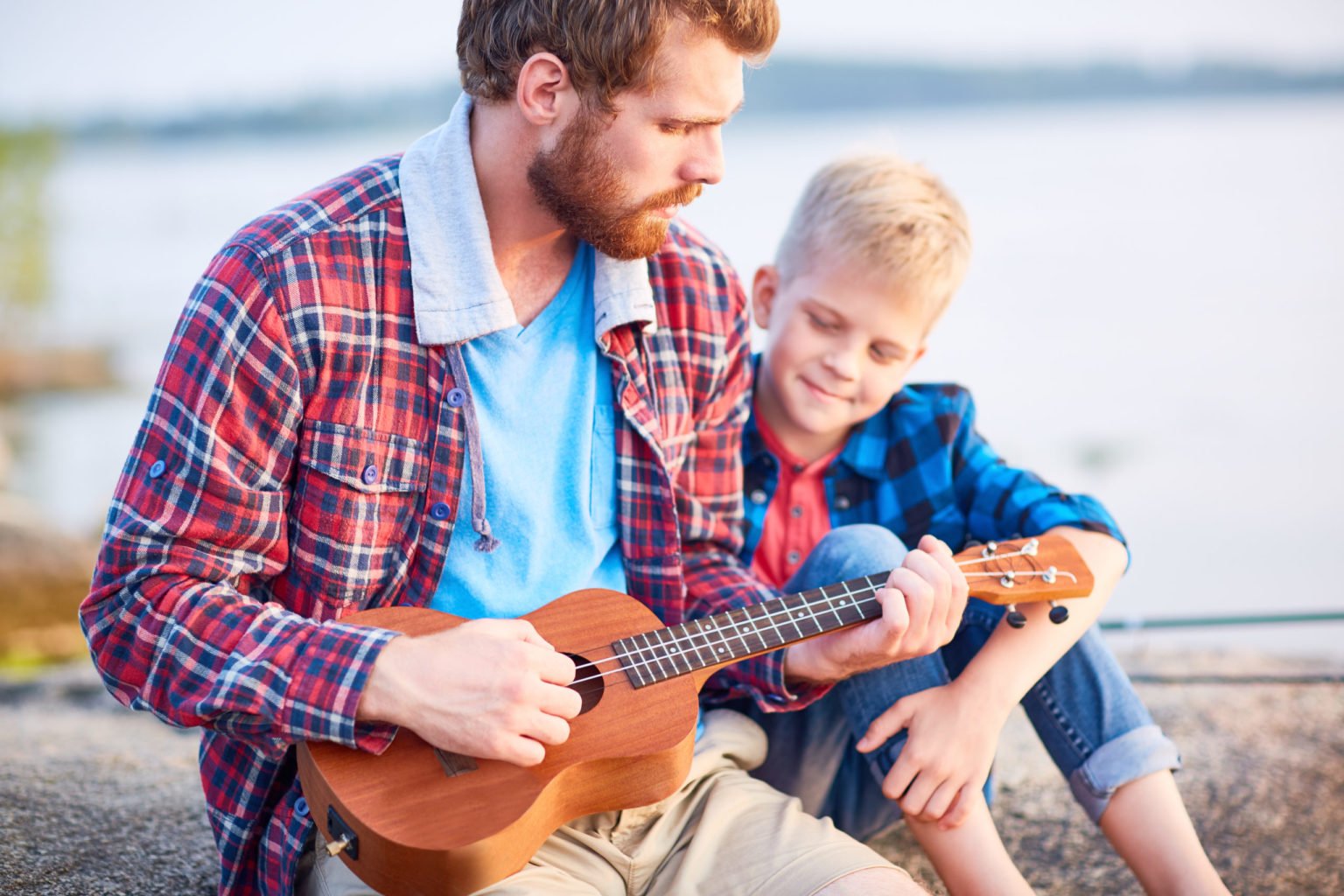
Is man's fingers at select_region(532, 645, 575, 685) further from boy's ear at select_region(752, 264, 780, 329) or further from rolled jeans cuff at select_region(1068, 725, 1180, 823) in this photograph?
boy's ear at select_region(752, 264, 780, 329)

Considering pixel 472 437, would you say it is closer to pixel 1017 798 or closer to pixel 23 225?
pixel 1017 798

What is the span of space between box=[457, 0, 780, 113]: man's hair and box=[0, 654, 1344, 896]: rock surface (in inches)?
51.7

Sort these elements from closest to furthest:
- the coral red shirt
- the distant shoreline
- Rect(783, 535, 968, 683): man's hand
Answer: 1. Rect(783, 535, 968, 683): man's hand
2. the coral red shirt
3. the distant shoreline

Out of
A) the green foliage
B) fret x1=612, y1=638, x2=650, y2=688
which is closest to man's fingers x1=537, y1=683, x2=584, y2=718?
fret x1=612, y1=638, x2=650, y2=688

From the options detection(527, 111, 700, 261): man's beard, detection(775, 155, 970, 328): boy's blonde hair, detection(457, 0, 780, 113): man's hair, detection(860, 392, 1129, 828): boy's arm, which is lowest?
detection(860, 392, 1129, 828): boy's arm

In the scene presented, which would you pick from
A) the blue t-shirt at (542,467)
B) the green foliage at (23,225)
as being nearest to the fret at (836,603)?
the blue t-shirt at (542,467)

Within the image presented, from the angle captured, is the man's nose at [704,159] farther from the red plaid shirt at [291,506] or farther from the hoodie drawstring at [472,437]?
the hoodie drawstring at [472,437]

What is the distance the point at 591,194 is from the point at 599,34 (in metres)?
0.21

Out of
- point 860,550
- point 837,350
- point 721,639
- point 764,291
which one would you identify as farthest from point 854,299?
point 721,639

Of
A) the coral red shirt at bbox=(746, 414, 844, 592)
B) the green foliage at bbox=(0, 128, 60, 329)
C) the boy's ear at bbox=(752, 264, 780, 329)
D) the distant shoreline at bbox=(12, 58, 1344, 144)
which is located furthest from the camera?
the distant shoreline at bbox=(12, 58, 1344, 144)

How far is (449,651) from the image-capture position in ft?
4.42

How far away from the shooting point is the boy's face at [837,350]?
1.99 meters

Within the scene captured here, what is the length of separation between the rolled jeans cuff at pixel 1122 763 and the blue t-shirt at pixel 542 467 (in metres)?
0.76

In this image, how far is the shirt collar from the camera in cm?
153
